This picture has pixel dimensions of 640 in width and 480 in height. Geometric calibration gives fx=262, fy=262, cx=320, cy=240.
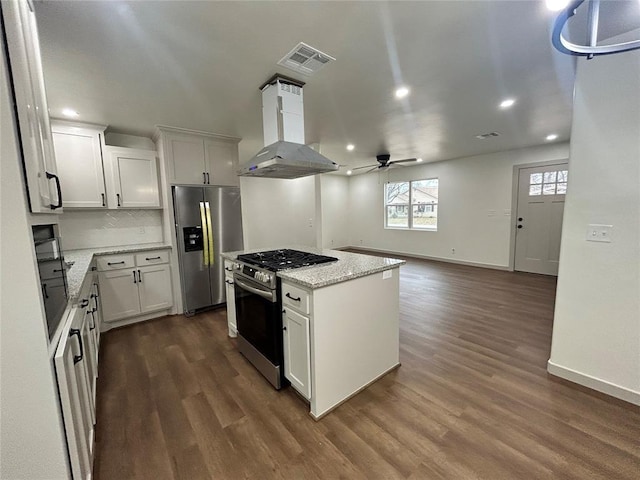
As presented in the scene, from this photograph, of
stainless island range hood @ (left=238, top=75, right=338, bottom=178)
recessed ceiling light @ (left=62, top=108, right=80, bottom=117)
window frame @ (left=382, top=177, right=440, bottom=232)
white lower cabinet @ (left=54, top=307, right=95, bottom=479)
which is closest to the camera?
white lower cabinet @ (left=54, top=307, right=95, bottom=479)

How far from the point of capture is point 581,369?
2.04 meters

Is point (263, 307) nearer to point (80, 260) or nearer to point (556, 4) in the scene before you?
point (80, 260)

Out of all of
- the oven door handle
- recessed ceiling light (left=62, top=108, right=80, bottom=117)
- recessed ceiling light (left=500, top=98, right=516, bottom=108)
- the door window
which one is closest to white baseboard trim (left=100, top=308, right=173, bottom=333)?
the oven door handle

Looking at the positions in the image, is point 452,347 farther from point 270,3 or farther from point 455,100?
point 270,3

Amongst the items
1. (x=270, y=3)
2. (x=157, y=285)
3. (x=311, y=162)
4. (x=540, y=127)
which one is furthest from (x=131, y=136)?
(x=540, y=127)

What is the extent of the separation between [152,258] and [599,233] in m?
4.52

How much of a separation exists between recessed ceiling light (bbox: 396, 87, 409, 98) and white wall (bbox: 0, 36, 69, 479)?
8.59 feet

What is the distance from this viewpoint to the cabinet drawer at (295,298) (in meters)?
1.71

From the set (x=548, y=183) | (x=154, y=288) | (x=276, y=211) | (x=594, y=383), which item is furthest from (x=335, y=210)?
(x=594, y=383)

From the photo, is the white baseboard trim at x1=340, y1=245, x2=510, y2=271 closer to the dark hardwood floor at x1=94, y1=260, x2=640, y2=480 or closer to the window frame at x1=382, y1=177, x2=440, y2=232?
the window frame at x1=382, y1=177, x2=440, y2=232

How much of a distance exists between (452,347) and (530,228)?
4.11m

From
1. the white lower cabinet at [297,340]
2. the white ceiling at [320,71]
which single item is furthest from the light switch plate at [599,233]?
the white lower cabinet at [297,340]

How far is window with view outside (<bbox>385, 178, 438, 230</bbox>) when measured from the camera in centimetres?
681

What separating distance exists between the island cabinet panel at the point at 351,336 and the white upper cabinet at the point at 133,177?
3135mm
